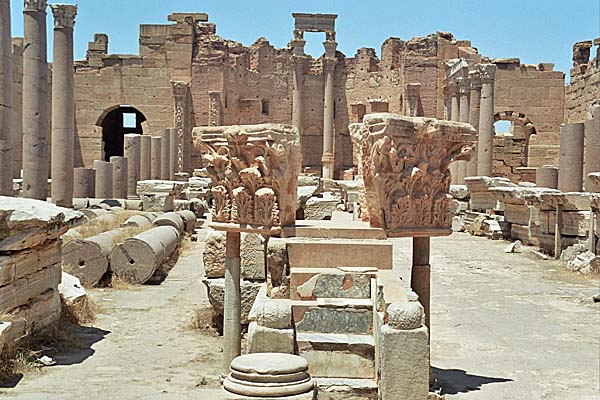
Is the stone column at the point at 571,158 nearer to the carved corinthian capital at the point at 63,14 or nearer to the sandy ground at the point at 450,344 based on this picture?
the sandy ground at the point at 450,344

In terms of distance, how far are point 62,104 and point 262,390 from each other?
16393 millimetres

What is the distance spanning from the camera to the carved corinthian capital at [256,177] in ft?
23.5

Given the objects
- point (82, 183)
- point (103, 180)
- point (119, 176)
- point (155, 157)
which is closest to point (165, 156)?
point (155, 157)

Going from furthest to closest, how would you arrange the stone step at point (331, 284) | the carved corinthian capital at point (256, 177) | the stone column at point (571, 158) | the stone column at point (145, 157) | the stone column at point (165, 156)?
the stone column at point (165, 156) < the stone column at point (145, 157) < the stone column at point (571, 158) < the carved corinthian capital at point (256, 177) < the stone step at point (331, 284)

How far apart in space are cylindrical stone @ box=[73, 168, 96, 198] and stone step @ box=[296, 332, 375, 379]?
698 inches

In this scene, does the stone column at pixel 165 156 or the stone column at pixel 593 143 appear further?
the stone column at pixel 165 156

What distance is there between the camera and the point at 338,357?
6320 millimetres

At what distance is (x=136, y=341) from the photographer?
8.84 m

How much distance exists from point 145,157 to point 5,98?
1415cm

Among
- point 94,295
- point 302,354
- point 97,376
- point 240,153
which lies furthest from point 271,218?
point 94,295

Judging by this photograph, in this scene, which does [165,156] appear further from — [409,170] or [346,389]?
[346,389]

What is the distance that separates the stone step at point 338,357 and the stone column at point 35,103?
39.4ft

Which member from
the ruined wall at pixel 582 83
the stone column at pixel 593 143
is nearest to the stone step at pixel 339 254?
the stone column at pixel 593 143

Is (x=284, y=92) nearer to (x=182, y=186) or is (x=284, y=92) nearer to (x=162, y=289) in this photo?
(x=182, y=186)
